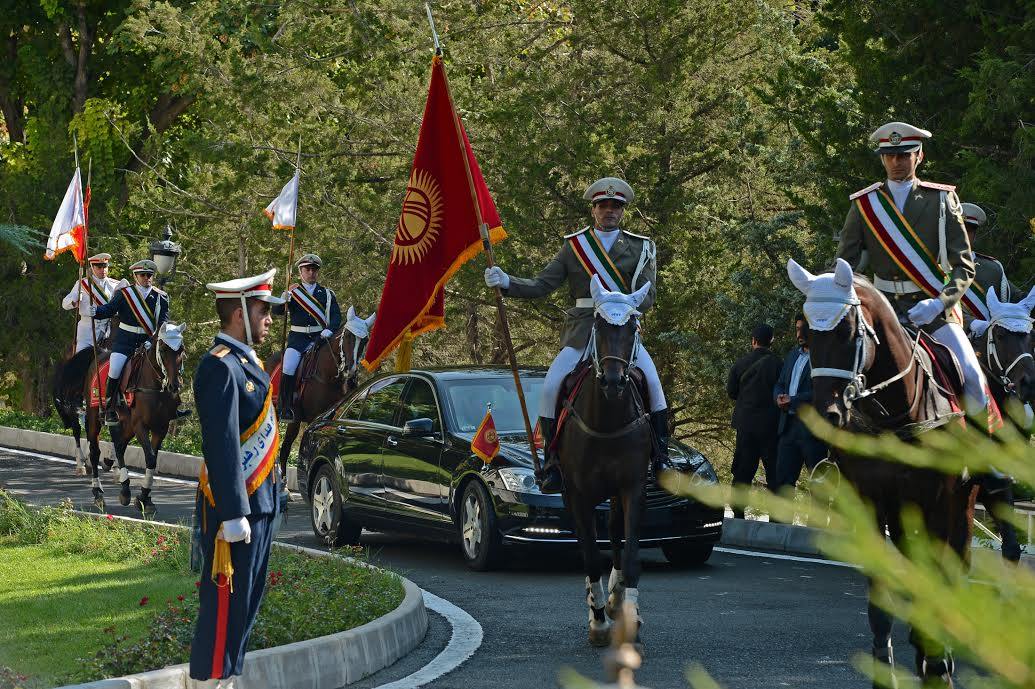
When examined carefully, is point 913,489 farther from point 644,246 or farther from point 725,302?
point 725,302

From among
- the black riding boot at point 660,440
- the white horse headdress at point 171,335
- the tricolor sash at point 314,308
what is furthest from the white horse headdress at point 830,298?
the tricolor sash at point 314,308

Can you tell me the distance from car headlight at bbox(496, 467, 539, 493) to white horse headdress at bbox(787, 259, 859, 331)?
5958 mm

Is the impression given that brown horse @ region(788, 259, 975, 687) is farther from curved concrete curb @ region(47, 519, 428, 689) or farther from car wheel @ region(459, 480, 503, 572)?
car wheel @ region(459, 480, 503, 572)

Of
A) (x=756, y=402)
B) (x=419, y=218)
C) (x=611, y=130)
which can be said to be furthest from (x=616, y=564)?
(x=611, y=130)

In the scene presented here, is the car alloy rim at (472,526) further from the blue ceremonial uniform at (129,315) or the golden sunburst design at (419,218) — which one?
the blue ceremonial uniform at (129,315)

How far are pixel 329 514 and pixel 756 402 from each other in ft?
14.3

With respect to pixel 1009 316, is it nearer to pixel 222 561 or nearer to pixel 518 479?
pixel 518 479

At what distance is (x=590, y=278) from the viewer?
33.2 feet

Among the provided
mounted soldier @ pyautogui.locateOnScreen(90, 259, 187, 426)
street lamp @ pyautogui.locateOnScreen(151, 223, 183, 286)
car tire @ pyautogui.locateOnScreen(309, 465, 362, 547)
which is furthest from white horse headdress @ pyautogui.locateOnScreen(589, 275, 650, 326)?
mounted soldier @ pyautogui.locateOnScreen(90, 259, 187, 426)

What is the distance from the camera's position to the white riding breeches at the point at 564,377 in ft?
32.7

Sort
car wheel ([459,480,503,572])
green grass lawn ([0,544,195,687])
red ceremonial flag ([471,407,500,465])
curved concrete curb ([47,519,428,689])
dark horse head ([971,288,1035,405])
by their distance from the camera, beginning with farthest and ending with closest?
car wheel ([459,480,503,572]) < red ceremonial flag ([471,407,500,465]) < dark horse head ([971,288,1035,405]) < green grass lawn ([0,544,195,687]) < curved concrete curb ([47,519,428,689])

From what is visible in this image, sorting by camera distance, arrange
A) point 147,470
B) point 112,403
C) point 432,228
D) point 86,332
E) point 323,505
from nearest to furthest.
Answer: point 432,228 < point 323,505 < point 147,470 < point 112,403 < point 86,332

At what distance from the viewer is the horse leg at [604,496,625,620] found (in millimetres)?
9672

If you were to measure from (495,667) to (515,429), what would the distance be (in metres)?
4.80
